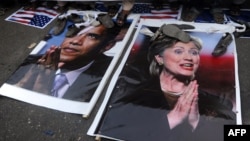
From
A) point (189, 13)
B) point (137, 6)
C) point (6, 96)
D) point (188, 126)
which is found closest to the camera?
point (188, 126)

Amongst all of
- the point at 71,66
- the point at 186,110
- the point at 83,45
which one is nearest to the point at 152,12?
the point at 83,45

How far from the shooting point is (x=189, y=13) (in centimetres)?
147

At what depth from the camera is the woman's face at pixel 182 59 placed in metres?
1.10

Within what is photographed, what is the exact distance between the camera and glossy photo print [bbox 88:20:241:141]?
925mm

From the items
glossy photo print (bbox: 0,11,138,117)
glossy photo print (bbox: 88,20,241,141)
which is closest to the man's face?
glossy photo print (bbox: 0,11,138,117)

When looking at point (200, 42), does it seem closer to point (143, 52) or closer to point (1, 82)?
point (143, 52)

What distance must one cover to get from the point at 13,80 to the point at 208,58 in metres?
0.81

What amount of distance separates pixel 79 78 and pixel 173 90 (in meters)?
0.38

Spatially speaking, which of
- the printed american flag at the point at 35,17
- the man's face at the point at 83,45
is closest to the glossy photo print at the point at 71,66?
the man's face at the point at 83,45

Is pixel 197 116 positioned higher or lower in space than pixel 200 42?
lower

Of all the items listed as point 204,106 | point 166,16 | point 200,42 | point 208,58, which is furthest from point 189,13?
point 204,106

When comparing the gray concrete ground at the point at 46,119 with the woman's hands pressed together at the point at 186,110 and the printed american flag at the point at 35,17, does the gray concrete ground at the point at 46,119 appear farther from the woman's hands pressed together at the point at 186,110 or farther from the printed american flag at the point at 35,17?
the printed american flag at the point at 35,17

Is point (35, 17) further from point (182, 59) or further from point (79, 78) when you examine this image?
point (182, 59)

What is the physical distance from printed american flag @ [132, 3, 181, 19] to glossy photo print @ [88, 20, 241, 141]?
7.7 inches
